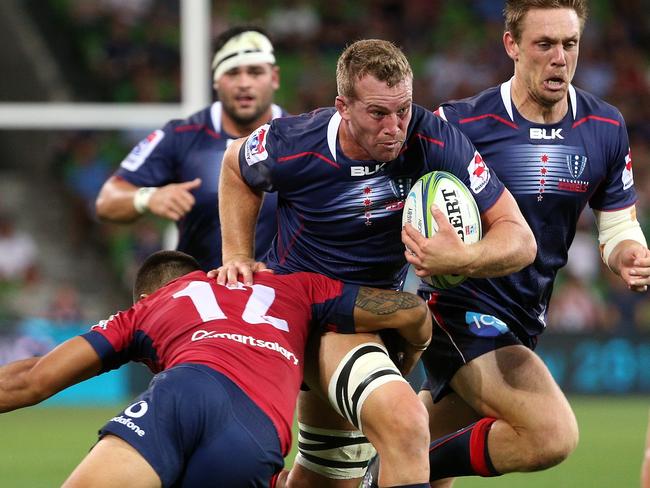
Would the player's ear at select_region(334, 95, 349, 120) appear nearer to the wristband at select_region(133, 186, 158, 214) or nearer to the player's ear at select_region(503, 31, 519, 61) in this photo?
the player's ear at select_region(503, 31, 519, 61)

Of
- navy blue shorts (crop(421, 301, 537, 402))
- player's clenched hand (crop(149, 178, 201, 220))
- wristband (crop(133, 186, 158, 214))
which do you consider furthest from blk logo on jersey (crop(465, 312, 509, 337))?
wristband (crop(133, 186, 158, 214))

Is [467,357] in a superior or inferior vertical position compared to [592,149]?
inferior

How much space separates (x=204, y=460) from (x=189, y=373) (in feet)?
1.09

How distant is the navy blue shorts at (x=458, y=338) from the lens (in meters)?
5.48

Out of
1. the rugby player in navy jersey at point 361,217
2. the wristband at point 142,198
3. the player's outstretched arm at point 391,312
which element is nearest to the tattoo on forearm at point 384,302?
the player's outstretched arm at point 391,312

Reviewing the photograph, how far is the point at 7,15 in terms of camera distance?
15969mm

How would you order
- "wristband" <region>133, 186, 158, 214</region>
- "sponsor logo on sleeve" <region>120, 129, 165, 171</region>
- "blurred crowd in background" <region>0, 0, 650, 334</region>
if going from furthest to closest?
"blurred crowd in background" <region>0, 0, 650, 334</region>
"sponsor logo on sleeve" <region>120, 129, 165, 171</region>
"wristband" <region>133, 186, 158, 214</region>

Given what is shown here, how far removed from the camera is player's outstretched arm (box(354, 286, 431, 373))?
4.98m

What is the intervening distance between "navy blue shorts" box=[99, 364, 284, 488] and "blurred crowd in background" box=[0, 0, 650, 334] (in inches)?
382

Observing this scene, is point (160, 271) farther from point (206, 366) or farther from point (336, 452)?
point (336, 452)

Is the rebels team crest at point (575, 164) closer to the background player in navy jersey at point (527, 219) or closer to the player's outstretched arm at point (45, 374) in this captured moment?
the background player in navy jersey at point (527, 219)

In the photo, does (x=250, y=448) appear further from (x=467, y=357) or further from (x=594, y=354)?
(x=594, y=354)

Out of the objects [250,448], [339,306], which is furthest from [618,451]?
[250,448]

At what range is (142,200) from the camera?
268 inches
